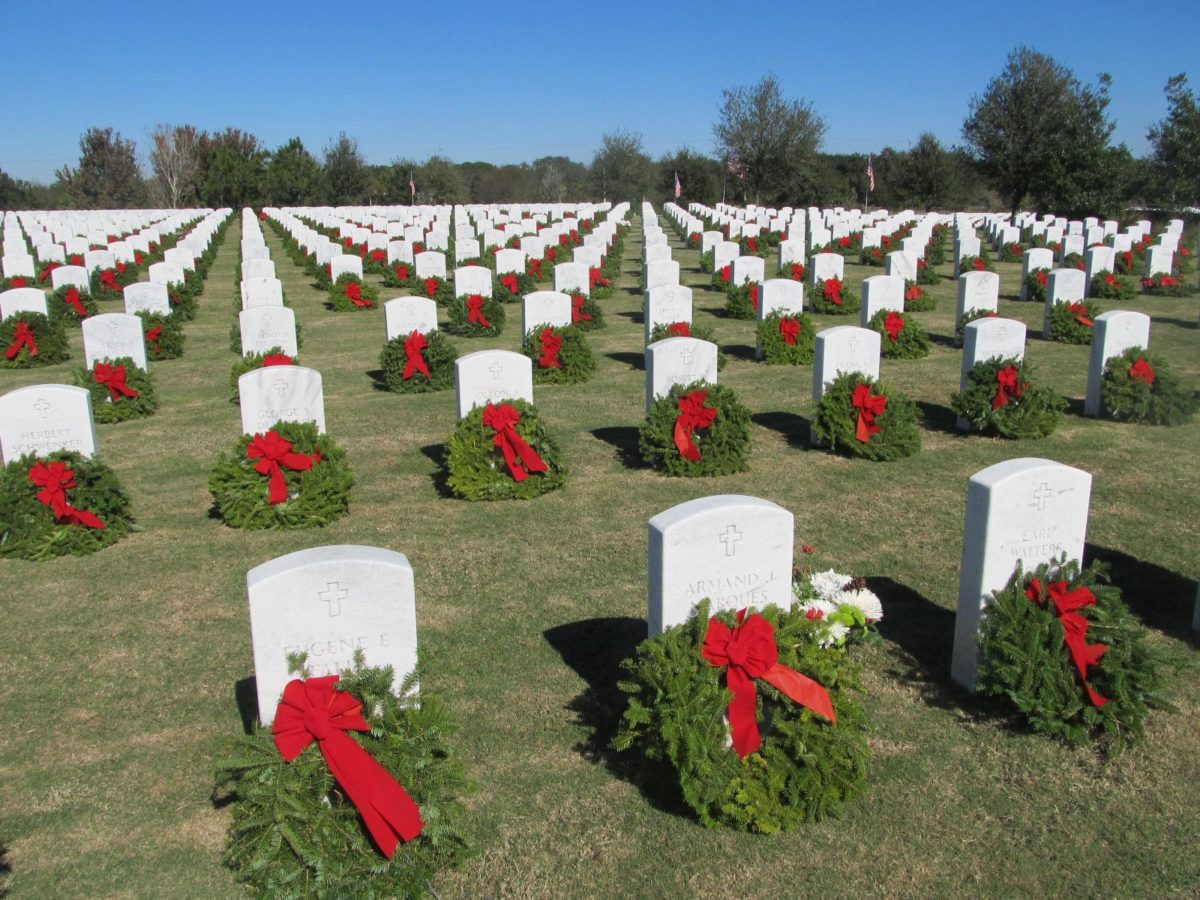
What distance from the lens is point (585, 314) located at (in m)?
16.8

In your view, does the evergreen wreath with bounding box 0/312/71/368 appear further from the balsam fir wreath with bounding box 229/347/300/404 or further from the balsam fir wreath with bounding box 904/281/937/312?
the balsam fir wreath with bounding box 904/281/937/312

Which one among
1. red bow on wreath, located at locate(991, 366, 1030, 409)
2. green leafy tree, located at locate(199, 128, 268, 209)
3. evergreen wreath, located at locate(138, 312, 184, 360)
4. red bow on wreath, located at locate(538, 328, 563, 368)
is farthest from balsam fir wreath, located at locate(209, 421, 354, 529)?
green leafy tree, located at locate(199, 128, 268, 209)

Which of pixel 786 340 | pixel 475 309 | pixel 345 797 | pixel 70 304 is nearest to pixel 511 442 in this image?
pixel 345 797

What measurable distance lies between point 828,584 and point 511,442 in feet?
11.4

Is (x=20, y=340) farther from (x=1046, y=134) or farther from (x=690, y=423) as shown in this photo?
(x=1046, y=134)

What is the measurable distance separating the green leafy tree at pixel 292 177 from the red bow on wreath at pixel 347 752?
69.9m

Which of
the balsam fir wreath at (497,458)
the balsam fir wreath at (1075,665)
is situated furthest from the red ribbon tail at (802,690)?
the balsam fir wreath at (497,458)

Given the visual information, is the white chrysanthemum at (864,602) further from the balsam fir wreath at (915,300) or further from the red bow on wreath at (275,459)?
the balsam fir wreath at (915,300)

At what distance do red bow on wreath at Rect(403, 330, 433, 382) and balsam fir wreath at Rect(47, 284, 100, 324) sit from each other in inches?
348

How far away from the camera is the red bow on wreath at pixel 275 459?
7.68 meters

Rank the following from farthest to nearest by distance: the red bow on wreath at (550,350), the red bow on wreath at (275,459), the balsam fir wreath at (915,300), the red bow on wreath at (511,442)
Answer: the balsam fir wreath at (915,300) → the red bow on wreath at (550,350) → the red bow on wreath at (511,442) → the red bow on wreath at (275,459)

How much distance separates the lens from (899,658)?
5633mm

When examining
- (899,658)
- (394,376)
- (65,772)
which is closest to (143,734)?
(65,772)

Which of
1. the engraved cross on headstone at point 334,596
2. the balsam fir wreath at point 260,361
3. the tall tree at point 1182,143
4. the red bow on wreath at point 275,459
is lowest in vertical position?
the red bow on wreath at point 275,459
